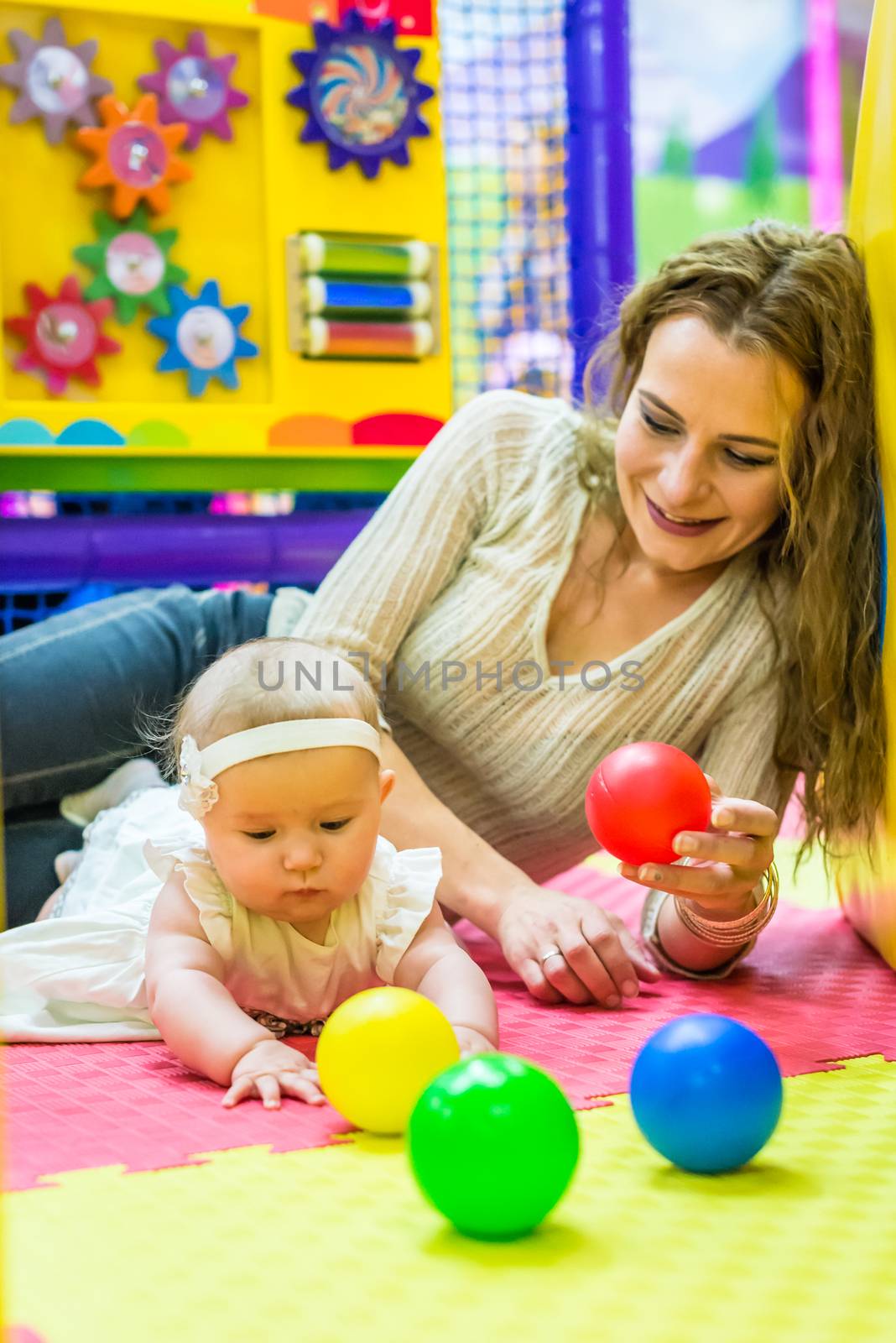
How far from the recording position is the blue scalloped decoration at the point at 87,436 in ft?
7.27

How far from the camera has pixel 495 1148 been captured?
729 mm

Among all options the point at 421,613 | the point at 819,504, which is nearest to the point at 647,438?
the point at 819,504

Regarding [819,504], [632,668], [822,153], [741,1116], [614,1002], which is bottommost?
[614,1002]

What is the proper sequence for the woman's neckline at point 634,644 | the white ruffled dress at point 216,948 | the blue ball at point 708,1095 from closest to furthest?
the blue ball at point 708,1095, the white ruffled dress at point 216,948, the woman's neckline at point 634,644

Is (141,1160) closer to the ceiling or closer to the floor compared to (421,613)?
closer to the floor

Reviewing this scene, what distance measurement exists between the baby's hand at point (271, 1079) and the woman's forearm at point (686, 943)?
1.49 ft

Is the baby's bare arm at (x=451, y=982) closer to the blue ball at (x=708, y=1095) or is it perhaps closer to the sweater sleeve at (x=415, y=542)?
the blue ball at (x=708, y=1095)

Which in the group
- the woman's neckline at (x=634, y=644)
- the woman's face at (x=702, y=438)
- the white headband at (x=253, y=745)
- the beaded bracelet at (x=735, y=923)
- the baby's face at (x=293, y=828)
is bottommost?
the beaded bracelet at (x=735, y=923)

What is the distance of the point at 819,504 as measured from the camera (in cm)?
136

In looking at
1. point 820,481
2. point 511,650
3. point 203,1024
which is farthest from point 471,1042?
point 820,481

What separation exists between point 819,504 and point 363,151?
1.37 metres

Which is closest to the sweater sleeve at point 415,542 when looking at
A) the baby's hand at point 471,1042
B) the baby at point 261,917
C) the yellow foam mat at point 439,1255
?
the baby at point 261,917

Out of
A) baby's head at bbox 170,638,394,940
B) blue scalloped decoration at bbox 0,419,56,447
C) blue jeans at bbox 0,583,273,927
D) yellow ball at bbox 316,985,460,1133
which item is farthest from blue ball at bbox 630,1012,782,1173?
blue scalloped decoration at bbox 0,419,56,447

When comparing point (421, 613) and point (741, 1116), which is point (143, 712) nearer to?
point (421, 613)
